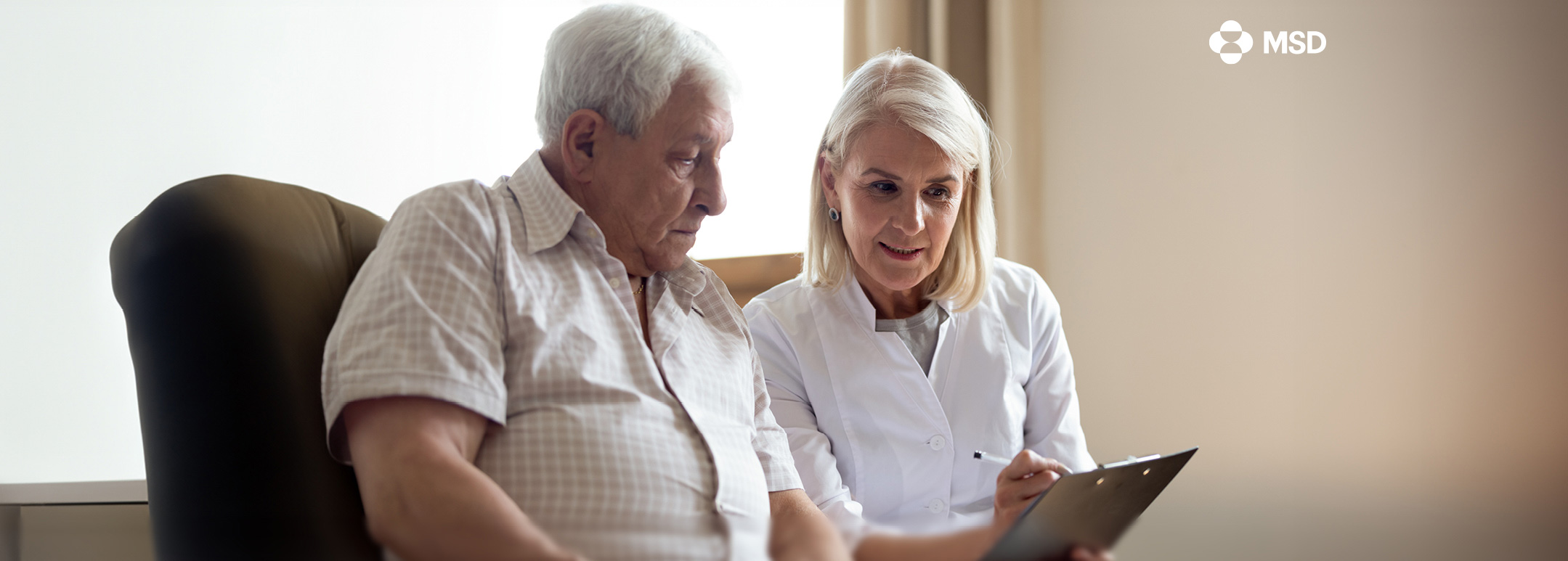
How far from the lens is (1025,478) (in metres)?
1.08

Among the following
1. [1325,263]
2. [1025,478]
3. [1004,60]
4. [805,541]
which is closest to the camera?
[805,541]

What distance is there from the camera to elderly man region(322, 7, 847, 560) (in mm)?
664

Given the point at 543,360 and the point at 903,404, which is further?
the point at 903,404

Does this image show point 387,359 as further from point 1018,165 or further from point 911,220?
point 1018,165

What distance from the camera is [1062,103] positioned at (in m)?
1.92

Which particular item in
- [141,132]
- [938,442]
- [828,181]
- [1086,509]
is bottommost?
[938,442]

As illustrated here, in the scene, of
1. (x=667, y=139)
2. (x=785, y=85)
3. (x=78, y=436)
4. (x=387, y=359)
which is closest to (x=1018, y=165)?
(x=785, y=85)

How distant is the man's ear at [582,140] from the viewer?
89 centimetres

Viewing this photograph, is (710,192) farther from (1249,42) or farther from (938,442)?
(1249,42)

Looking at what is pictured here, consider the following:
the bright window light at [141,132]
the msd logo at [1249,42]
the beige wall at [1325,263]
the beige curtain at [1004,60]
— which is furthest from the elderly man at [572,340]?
the msd logo at [1249,42]

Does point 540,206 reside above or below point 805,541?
above

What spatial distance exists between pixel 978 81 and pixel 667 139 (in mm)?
1203

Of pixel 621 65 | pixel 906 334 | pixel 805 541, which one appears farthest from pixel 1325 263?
pixel 805 541

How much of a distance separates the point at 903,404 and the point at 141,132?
1174 mm
